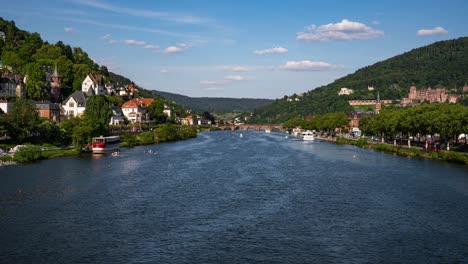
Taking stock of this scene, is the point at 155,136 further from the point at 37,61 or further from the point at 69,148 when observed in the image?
the point at 69,148

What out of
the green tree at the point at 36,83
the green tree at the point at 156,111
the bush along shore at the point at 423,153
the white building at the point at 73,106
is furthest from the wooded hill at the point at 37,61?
the bush along shore at the point at 423,153

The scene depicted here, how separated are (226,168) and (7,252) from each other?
3854 cm

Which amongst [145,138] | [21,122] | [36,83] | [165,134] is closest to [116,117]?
[165,134]

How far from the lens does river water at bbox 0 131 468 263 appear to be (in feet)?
92.0

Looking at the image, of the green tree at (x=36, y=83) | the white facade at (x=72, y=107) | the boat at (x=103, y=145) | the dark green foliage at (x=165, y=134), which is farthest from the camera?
the dark green foliage at (x=165, y=134)

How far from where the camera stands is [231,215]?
36625 mm

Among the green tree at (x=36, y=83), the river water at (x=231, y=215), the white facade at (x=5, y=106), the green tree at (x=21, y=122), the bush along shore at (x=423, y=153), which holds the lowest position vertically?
the river water at (x=231, y=215)

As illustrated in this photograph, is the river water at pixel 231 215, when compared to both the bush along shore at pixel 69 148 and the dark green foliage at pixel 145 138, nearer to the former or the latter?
the bush along shore at pixel 69 148

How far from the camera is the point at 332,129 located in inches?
6526

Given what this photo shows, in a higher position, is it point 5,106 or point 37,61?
point 37,61

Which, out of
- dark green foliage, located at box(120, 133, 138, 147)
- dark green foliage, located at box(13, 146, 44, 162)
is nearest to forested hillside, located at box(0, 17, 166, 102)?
dark green foliage, located at box(120, 133, 138, 147)

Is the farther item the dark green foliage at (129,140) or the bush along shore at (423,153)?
the dark green foliage at (129,140)

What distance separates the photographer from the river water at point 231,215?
28.0 m

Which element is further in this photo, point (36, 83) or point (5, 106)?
point (36, 83)
